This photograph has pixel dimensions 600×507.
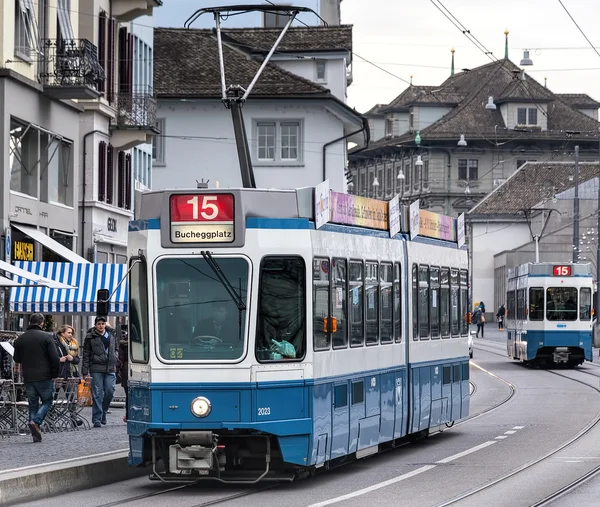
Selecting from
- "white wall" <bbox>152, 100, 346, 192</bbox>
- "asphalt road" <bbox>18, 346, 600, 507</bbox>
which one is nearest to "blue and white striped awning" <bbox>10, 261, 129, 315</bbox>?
"asphalt road" <bbox>18, 346, 600, 507</bbox>

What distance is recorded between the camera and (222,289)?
1557 cm

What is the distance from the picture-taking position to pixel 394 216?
1927 cm

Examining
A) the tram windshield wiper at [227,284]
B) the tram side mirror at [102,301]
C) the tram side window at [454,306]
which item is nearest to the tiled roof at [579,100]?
the tram side window at [454,306]

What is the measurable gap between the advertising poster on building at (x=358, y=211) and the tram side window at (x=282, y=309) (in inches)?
45.6

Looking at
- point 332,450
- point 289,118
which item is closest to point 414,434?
point 332,450

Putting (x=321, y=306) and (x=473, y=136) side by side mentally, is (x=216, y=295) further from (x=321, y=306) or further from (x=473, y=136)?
(x=473, y=136)

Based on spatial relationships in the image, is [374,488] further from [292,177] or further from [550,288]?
[292,177]

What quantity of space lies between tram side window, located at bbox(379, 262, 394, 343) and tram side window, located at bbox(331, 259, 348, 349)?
1.46m

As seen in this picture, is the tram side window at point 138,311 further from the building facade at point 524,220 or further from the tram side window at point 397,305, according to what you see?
the building facade at point 524,220

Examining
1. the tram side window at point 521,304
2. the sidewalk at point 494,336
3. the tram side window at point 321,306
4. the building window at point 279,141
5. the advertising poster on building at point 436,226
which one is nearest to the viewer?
the tram side window at point 321,306

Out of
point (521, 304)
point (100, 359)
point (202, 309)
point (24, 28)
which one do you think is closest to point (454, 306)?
point (100, 359)

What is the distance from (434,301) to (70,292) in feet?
31.9

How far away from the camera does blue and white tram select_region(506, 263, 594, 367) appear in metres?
45.1

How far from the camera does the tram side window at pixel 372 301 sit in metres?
18.0
